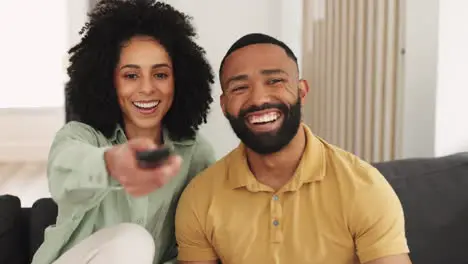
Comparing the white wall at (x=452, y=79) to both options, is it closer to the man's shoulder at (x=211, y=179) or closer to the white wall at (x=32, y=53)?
the man's shoulder at (x=211, y=179)

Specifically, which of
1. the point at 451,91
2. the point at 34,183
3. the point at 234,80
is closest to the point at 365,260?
the point at 234,80

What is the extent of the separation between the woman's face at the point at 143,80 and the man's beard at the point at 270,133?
0.69 ft

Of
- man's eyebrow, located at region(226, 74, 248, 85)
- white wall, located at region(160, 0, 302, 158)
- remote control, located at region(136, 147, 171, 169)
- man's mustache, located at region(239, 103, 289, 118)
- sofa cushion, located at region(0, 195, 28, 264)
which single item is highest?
white wall, located at region(160, 0, 302, 158)

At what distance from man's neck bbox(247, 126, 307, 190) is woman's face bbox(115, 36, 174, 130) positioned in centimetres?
26

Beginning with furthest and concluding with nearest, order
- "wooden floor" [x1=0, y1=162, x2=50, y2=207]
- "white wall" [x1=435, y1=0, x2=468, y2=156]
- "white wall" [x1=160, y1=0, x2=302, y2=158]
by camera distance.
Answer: "wooden floor" [x1=0, y1=162, x2=50, y2=207]
"white wall" [x1=160, y1=0, x2=302, y2=158]
"white wall" [x1=435, y1=0, x2=468, y2=156]

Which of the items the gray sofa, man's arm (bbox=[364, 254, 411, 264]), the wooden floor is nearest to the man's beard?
man's arm (bbox=[364, 254, 411, 264])

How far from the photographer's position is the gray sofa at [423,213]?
1.70 meters

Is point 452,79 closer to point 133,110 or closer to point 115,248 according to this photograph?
point 133,110

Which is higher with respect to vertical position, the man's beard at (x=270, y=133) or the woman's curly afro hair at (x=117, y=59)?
the woman's curly afro hair at (x=117, y=59)

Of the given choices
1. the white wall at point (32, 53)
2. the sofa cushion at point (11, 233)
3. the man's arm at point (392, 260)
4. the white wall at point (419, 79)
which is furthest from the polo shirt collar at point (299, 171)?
the white wall at point (32, 53)

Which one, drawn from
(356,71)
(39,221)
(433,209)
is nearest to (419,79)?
(356,71)

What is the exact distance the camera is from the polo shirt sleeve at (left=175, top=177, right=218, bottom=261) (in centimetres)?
152

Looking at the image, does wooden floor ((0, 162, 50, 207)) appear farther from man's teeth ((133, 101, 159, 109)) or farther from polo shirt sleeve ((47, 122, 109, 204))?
polo shirt sleeve ((47, 122, 109, 204))

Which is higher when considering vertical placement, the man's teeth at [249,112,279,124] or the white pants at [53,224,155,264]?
the man's teeth at [249,112,279,124]
